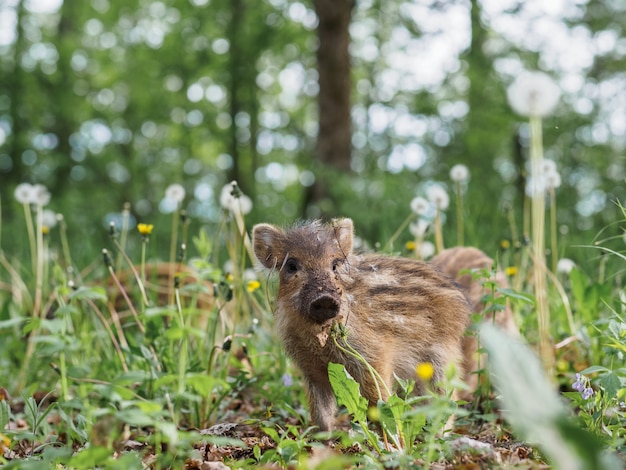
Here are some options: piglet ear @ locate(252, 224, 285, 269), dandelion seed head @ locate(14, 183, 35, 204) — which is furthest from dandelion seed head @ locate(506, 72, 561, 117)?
dandelion seed head @ locate(14, 183, 35, 204)

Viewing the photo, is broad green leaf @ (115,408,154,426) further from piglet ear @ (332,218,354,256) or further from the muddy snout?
piglet ear @ (332,218,354,256)

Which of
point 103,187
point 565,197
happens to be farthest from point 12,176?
point 565,197

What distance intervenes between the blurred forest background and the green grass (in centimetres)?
223

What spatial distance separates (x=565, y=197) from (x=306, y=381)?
7.96 metres

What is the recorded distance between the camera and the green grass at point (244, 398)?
2039 mm

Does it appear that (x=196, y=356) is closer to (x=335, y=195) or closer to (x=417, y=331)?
(x=417, y=331)

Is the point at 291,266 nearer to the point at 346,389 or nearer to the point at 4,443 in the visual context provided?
the point at 346,389

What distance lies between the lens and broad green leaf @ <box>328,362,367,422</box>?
2.89 metres

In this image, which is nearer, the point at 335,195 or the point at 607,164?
the point at 335,195

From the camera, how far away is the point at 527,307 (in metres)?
4.88

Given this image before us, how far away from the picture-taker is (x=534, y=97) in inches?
110

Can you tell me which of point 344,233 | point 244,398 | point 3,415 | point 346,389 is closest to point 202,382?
point 346,389

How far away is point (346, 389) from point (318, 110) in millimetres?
8648

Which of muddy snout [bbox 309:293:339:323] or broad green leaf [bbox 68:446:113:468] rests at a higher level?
muddy snout [bbox 309:293:339:323]
